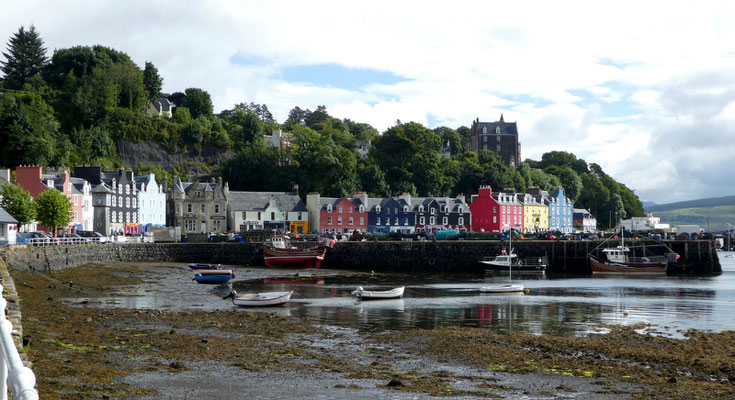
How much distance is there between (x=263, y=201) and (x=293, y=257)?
33.3 meters

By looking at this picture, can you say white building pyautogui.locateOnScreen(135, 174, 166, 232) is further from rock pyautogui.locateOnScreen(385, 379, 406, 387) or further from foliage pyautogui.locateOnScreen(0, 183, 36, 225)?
rock pyautogui.locateOnScreen(385, 379, 406, 387)

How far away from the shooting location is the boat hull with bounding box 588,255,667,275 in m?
71.4

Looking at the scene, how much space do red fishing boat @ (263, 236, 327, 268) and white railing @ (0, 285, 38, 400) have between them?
66.8m

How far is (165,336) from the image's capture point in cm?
→ 2448

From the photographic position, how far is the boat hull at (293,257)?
239ft

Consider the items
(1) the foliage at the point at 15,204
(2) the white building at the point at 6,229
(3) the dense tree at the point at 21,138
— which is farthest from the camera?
(3) the dense tree at the point at 21,138

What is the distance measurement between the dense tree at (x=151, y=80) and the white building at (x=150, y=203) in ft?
151

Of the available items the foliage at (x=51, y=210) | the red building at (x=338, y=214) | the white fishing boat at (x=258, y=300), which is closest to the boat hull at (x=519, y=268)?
the white fishing boat at (x=258, y=300)

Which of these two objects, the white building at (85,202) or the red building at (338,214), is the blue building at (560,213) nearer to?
the red building at (338,214)

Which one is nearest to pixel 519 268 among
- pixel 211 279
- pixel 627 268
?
pixel 627 268

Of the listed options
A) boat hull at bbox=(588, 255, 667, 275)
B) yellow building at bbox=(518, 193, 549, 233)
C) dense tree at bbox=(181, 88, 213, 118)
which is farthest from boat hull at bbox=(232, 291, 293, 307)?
dense tree at bbox=(181, 88, 213, 118)

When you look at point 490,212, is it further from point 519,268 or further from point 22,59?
point 22,59

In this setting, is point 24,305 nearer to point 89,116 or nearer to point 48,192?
point 48,192

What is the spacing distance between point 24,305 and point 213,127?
106m
